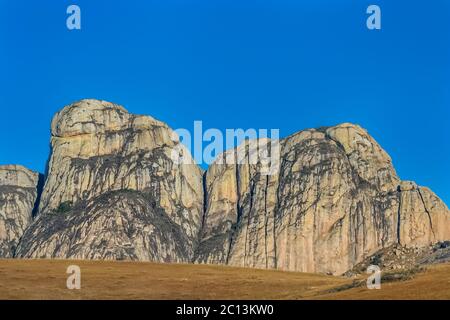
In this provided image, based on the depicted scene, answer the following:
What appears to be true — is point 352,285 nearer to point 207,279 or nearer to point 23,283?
point 207,279

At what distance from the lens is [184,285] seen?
95688 millimetres

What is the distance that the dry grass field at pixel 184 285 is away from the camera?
241 feet

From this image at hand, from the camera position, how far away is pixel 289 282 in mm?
101438

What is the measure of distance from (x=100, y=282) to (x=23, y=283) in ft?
33.0

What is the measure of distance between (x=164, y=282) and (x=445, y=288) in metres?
43.8

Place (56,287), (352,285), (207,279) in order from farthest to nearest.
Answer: (207,279) < (56,287) < (352,285)

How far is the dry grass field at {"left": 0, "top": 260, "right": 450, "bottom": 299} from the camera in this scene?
73513 mm
